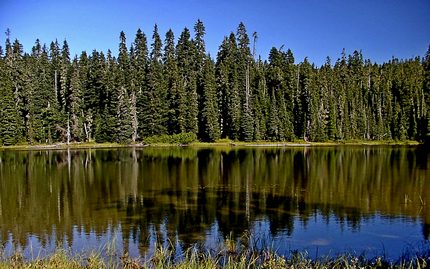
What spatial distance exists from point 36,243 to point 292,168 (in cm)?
3456

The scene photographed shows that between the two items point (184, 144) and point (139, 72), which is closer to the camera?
point (184, 144)

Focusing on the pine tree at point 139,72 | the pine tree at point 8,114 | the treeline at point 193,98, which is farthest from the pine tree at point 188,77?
the pine tree at point 8,114

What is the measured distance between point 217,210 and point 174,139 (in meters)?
73.5

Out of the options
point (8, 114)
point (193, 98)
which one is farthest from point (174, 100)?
point (8, 114)

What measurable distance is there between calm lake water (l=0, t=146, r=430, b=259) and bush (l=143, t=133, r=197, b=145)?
1994 inches

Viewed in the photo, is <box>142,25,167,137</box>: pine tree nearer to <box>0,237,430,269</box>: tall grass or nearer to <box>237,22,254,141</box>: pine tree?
<box>237,22,254,141</box>: pine tree

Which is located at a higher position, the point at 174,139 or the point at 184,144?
the point at 174,139

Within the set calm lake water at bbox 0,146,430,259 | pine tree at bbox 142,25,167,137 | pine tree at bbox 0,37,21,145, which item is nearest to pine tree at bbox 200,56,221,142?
pine tree at bbox 142,25,167,137

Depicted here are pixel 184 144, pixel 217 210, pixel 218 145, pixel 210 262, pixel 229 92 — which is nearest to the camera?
pixel 210 262

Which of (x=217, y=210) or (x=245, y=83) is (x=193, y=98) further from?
(x=217, y=210)

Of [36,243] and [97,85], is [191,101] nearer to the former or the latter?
[97,85]

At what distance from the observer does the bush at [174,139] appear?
99250mm

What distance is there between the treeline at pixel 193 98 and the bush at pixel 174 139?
1802 millimetres

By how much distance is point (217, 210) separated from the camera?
2700 centimetres
